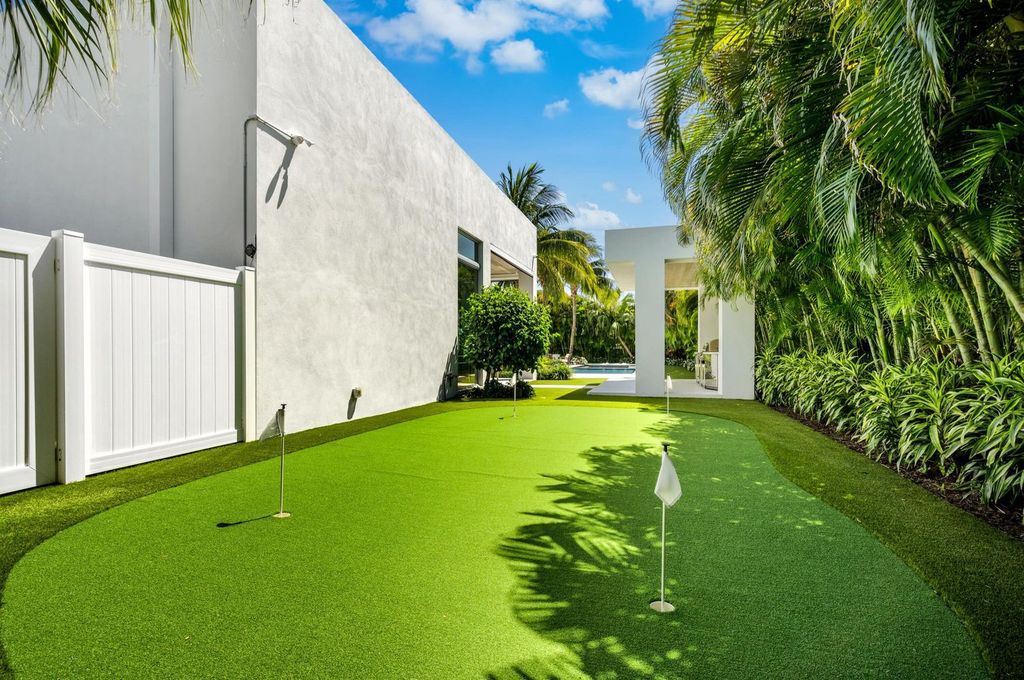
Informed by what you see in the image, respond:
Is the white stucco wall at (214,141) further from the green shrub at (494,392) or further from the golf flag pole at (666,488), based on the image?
the green shrub at (494,392)

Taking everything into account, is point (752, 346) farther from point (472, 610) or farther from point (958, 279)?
point (472, 610)

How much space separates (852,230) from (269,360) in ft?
19.7

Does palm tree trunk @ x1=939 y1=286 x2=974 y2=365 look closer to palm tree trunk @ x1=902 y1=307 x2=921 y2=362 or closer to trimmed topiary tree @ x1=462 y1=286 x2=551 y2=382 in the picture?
palm tree trunk @ x1=902 y1=307 x2=921 y2=362

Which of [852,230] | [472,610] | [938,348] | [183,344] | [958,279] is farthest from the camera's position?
[938,348]

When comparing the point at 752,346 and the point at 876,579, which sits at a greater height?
the point at 752,346

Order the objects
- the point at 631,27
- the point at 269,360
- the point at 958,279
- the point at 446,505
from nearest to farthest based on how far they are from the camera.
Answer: the point at 446,505
the point at 958,279
the point at 269,360
the point at 631,27

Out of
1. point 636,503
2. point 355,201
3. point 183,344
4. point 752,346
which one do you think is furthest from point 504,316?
point 636,503

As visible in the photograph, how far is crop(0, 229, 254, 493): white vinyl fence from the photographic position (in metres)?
4.03

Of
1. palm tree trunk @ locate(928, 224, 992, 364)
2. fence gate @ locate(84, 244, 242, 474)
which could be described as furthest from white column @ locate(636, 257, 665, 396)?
fence gate @ locate(84, 244, 242, 474)

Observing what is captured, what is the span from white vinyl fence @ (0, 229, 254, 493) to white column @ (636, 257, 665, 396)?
8.58m

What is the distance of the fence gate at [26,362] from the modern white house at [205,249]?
0.01m

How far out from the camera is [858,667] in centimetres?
192

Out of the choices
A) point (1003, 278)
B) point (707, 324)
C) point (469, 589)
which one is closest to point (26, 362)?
point (469, 589)

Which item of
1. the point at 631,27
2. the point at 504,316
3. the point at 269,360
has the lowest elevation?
the point at 269,360
